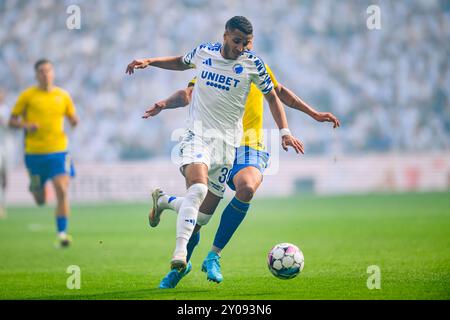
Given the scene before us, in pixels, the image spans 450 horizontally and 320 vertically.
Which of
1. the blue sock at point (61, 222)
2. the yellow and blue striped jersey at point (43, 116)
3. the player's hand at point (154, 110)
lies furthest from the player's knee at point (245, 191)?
the yellow and blue striped jersey at point (43, 116)

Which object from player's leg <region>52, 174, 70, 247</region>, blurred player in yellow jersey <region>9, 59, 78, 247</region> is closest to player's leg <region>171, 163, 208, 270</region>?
player's leg <region>52, 174, 70, 247</region>

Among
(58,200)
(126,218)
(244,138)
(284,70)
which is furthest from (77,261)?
(284,70)

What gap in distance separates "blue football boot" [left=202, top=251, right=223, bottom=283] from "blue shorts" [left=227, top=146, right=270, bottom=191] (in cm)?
75

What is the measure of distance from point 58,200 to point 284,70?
20397 mm

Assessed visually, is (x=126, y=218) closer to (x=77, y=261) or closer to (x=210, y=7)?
(x=77, y=261)

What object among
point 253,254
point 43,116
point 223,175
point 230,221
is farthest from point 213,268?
point 43,116

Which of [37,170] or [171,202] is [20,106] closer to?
[37,170]

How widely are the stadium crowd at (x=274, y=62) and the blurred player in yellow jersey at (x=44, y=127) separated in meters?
16.2

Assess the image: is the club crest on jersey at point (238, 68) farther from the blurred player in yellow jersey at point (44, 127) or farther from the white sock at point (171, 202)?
the blurred player in yellow jersey at point (44, 127)

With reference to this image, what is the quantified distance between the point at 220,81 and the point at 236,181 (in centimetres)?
100

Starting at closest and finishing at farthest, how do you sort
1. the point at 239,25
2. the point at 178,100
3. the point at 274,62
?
the point at 239,25, the point at 178,100, the point at 274,62

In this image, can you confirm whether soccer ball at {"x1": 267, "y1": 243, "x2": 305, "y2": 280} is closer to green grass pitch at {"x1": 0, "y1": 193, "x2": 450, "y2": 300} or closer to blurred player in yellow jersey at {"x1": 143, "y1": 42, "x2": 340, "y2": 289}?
green grass pitch at {"x1": 0, "y1": 193, "x2": 450, "y2": 300}

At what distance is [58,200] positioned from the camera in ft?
43.0

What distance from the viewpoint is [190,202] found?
307 inches
